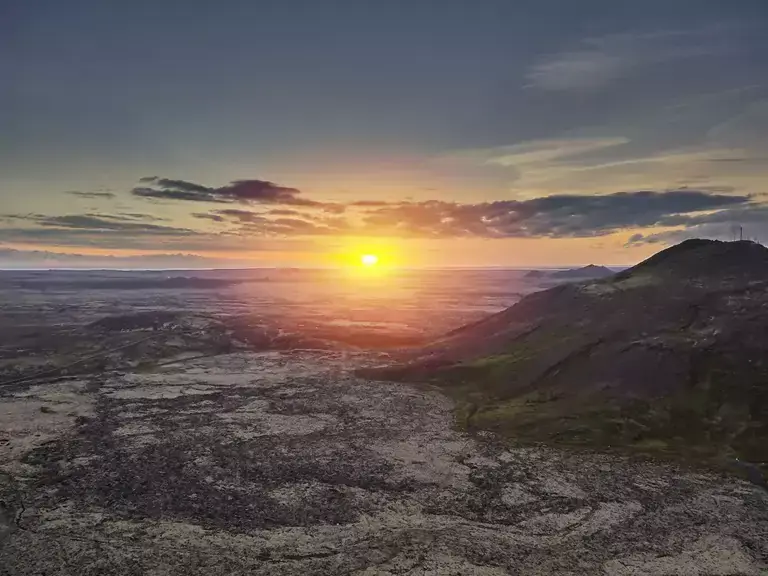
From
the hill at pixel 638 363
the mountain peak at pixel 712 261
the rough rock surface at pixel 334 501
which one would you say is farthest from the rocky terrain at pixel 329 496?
the mountain peak at pixel 712 261

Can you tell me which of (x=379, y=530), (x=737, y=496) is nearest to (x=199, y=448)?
(x=379, y=530)

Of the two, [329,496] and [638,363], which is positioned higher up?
[638,363]

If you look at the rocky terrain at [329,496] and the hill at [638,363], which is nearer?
the rocky terrain at [329,496]

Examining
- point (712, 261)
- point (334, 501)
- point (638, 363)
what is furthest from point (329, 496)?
point (712, 261)

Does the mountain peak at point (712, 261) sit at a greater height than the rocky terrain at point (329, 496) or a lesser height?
greater

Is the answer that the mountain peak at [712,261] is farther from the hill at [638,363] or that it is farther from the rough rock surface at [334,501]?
the rough rock surface at [334,501]

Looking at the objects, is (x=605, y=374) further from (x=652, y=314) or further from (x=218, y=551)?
(x=218, y=551)

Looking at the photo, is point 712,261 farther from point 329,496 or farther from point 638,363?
point 329,496
